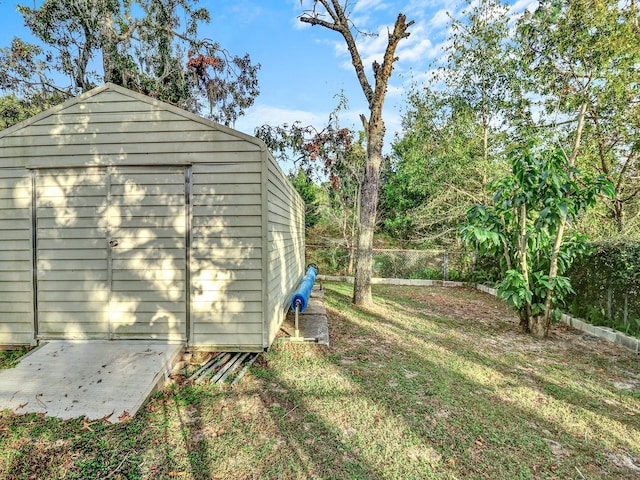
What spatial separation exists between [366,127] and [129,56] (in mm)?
8059

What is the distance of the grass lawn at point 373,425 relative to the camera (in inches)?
83.5

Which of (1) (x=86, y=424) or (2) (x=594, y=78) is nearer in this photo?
(1) (x=86, y=424)

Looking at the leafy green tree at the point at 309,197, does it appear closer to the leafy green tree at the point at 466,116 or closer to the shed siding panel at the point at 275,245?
the leafy green tree at the point at 466,116

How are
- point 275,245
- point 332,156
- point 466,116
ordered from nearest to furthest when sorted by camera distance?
point 275,245
point 466,116
point 332,156

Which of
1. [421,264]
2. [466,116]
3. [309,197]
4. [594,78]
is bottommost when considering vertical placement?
[421,264]

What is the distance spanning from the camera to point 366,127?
7000 millimetres

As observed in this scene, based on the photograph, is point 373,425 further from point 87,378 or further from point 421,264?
point 421,264

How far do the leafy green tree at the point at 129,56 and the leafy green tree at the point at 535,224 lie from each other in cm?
963

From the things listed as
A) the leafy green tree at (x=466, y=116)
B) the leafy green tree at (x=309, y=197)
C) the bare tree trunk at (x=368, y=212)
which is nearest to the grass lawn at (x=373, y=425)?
the bare tree trunk at (x=368, y=212)

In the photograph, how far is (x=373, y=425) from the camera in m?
2.60

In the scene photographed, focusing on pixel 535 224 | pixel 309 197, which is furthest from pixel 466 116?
pixel 309 197

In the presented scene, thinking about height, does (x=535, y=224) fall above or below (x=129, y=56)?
below

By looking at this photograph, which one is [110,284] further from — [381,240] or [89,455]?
[381,240]

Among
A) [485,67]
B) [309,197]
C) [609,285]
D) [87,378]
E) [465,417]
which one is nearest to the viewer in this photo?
[465,417]
